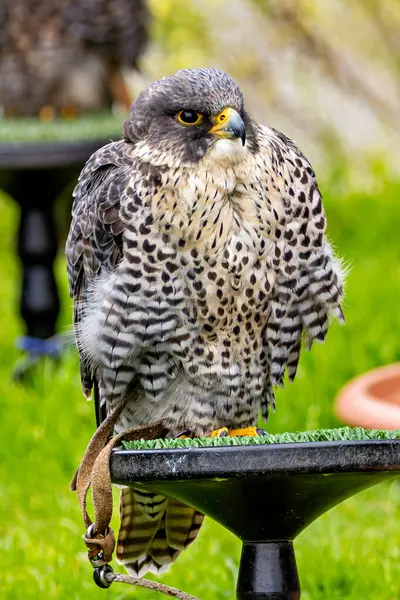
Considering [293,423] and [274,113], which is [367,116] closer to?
[274,113]

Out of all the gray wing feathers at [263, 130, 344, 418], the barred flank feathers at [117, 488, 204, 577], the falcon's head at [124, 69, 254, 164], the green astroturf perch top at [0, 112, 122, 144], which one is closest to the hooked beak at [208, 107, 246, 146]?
the falcon's head at [124, 69, 254, 164]

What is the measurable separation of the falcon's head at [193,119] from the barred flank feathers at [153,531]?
925 millimetres

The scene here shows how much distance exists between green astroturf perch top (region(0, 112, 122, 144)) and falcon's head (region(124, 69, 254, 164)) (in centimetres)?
311

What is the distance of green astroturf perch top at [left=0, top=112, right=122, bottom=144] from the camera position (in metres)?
5.85

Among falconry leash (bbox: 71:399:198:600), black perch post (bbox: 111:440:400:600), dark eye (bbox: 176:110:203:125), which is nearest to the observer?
black perch post (bbox: 111:440:400:600)

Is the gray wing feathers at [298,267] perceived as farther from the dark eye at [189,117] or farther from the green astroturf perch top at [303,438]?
the green astroturf perch top at [303,438]

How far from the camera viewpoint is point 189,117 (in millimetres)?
2707

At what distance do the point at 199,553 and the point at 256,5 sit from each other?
546 cm

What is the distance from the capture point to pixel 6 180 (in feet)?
19.9

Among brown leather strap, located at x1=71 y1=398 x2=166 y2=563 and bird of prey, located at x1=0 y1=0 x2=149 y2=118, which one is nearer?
brown leather strap, located at x1=71 y1=398 x2=166 y2=563

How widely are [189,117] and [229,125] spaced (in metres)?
0.14

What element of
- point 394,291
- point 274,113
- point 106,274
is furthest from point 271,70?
Answer: point 106,274

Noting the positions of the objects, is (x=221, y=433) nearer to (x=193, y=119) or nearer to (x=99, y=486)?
(x=99, y=486)

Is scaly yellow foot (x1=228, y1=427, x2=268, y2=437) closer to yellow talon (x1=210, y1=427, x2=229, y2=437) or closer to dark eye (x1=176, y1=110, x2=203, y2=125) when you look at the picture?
yellow talon (x1=210, y1=427, x2=229, y2=437)
